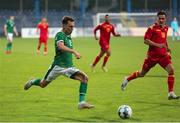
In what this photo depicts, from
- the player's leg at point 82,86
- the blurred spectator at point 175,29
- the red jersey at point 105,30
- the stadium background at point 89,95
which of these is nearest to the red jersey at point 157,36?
the stadium background at point 89,95

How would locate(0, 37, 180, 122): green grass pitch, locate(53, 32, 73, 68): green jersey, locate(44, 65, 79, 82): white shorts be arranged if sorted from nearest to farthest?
locate(0, 37, 180, 122): green grass pitch → locate(53, 32, 73, 68): green jersey → locate(44, 65, 79, 82): white shorts

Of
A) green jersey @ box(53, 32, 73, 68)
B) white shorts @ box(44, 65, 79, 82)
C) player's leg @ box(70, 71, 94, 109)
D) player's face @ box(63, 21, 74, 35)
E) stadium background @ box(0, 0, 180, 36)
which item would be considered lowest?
player's leg @ box(70, 71, 94, 109)

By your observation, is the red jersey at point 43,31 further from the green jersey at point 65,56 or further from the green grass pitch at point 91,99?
the green jersey at point 65,56

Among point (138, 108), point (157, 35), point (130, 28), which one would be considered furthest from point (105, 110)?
point (130, 28)

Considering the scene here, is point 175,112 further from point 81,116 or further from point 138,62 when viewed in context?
point 138,62

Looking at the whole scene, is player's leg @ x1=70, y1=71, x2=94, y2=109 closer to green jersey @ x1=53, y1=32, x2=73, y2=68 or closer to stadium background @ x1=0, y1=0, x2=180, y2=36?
green jersey @ x1=53, y1=32, x2=73, y2=68

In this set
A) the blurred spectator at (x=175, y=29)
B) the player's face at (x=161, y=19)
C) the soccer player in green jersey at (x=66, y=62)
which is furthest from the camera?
the blurred spectator at (x=175, y=29)

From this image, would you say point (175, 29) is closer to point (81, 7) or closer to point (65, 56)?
point (81, 7)

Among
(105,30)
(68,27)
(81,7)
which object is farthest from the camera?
(81,7)

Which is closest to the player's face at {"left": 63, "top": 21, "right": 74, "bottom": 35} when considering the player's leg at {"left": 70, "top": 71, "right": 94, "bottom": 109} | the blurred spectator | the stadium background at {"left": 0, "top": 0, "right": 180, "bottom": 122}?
the player's leg at {"left": 70, "top": 71, "right": 94, "bottom": 109}

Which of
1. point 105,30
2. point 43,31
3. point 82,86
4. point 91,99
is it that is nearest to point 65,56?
point 82,86

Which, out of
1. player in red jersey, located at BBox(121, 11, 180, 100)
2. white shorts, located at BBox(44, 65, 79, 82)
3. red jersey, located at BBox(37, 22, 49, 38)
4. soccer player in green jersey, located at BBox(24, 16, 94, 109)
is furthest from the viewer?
red jersey, located at BBox(37, 22, 49, 38)

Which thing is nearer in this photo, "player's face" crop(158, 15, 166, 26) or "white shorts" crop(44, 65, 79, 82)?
"white shorts" crop(44, 65, 79, 82)

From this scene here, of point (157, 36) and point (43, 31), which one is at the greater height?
point (157, 36)
